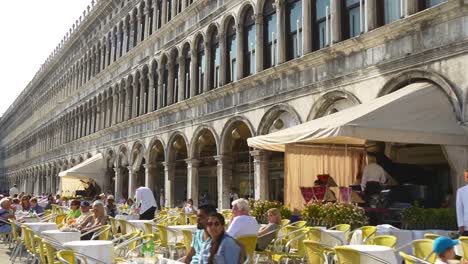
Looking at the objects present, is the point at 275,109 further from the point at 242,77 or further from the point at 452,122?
the point at 452,122

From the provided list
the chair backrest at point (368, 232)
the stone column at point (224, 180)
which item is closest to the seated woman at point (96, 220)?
the chair backrest at point (368, 232)

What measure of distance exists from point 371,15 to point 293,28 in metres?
3.63

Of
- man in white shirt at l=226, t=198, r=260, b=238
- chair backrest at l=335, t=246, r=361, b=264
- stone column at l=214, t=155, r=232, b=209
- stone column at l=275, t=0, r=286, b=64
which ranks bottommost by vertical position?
chair backrest at l=335, t=246, r=361, b=264

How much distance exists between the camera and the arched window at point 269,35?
1619cm

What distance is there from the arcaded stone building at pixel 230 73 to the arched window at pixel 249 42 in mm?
67

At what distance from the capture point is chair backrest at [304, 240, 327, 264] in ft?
20.3

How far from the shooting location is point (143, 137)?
25.5 metres

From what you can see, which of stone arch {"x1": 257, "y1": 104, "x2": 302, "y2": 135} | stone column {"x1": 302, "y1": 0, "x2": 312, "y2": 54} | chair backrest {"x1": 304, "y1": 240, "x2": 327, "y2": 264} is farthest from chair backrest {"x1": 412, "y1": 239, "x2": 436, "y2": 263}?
stone column {"x1": 302, "y1": 0, "x2": 312, "y2": 54}

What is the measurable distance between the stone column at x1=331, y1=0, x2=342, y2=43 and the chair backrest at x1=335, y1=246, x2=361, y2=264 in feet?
28.8

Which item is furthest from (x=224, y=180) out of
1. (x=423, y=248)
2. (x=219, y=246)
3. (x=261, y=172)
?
(x=219, y=246)

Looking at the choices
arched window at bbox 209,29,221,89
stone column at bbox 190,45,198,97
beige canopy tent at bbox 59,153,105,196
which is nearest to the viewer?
arched window at bbox 209,29,221,89

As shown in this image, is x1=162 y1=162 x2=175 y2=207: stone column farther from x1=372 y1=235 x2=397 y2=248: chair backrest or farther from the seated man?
the seated man

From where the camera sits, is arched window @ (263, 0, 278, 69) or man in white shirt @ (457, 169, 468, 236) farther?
arched window @ (263, 0, 278, 69)

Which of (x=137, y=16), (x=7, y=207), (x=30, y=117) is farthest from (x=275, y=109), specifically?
(x=30, y=117)
